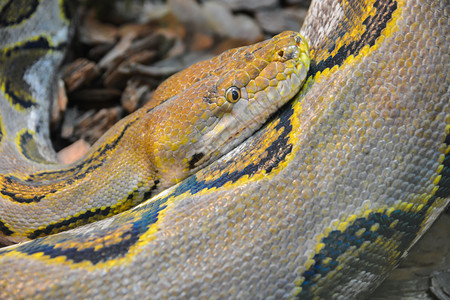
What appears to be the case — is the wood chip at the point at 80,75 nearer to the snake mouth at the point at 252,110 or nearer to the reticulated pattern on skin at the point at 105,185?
the reticulated pattern on skin at the point at 105,185

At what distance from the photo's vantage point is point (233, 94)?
2105 millimetres

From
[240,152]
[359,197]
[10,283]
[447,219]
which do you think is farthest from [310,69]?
[10,283]

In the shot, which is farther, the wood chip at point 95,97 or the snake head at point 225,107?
the wood chip at point 95,97

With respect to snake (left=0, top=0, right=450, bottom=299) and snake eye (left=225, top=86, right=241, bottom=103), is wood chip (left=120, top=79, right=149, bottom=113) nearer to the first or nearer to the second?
snake eye (left=225, top=86, right=241, bottom=103)

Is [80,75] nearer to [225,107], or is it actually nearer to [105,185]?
[105,185]

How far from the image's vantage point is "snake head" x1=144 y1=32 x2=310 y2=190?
2.03m

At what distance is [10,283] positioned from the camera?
153 cm

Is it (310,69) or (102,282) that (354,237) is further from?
(102,282)

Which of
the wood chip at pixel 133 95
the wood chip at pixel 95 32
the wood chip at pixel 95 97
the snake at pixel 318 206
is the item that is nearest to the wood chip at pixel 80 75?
the wood chip at pixel 95 97

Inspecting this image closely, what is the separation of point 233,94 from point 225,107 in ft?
0.28

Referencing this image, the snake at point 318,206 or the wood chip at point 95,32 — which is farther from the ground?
the wood chip at point 95,32

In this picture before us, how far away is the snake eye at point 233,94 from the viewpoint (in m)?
2.11

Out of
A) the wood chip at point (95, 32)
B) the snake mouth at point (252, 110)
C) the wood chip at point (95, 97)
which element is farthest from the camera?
the wood chip at point (95, 32)

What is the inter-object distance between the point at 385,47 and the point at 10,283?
6.06 ft
